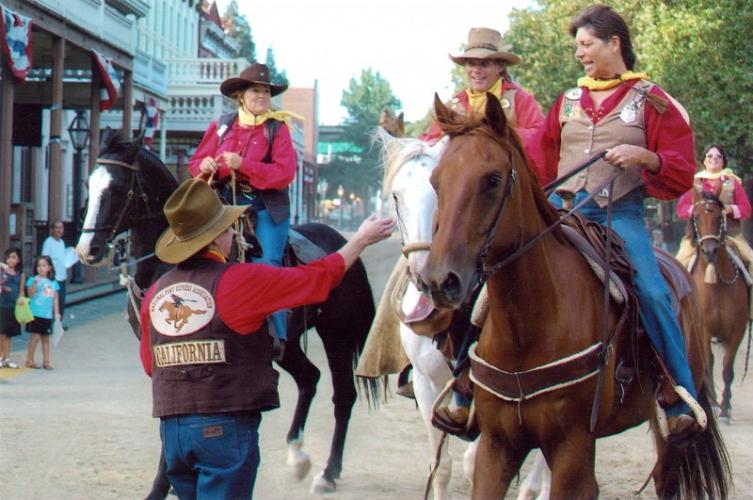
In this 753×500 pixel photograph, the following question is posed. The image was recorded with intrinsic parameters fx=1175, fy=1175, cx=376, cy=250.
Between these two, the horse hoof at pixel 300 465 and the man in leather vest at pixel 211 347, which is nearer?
the man in leather vest at pixel 211 347

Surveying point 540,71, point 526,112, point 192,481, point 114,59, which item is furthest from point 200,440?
point 540,71

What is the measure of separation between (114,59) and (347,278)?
72.1ft

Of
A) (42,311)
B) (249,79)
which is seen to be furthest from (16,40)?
(249,79)

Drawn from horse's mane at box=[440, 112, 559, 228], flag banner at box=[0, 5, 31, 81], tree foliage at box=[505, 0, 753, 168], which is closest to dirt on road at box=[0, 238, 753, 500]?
horse's mane at box=[440, 112, 559, 228]

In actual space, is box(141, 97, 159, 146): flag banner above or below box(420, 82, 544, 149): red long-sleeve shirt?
above

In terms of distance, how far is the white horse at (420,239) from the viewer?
5.46 meters

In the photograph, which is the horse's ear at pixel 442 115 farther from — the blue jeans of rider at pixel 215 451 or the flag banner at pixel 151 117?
the flag banner at pixel 151 117

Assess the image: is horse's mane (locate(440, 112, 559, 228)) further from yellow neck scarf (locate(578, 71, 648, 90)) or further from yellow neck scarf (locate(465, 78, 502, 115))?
yellow neck scarf (locate(465, 78, 502, 115))

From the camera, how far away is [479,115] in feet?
15.1

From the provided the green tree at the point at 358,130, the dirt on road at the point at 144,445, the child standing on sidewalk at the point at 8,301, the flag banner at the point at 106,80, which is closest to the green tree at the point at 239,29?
the green tree at the point at 358,130

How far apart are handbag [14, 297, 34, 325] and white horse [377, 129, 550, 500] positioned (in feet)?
25.1

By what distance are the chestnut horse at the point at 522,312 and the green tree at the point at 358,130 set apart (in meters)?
103

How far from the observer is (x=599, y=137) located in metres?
5.55

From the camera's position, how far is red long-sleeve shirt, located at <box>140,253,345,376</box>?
15.2ft
